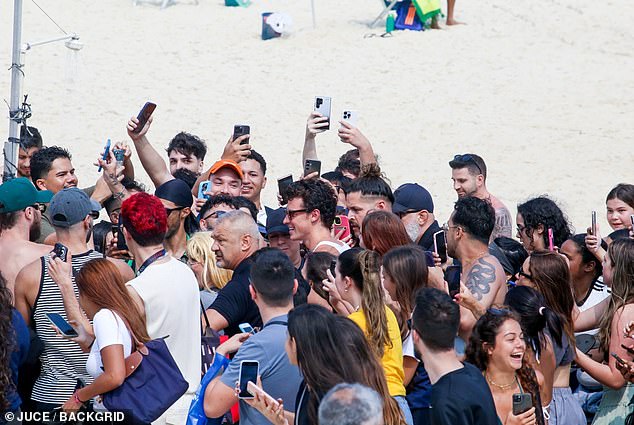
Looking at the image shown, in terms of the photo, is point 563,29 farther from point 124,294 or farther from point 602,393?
point 124,294

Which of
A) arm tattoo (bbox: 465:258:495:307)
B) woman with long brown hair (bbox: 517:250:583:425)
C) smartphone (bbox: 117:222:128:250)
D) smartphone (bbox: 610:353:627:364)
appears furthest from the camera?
smartphone (bbox: 117:222:128:250)

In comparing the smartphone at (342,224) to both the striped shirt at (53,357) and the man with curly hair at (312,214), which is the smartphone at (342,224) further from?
the striped shirt at (53,357)

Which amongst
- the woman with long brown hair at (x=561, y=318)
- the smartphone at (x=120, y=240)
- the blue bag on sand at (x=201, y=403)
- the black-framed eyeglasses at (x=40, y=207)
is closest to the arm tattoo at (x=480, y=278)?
the woman with long brown hair at (x=561, y=318)

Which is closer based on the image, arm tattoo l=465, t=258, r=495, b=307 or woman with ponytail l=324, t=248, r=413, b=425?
woman with ponytail l=324, t=248, r=413, b=425

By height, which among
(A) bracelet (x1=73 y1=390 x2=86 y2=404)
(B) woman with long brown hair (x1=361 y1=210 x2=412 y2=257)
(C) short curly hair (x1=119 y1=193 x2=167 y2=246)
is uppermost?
(C) short curly hair (x1=119 y1=193 x2=167 y2=246)

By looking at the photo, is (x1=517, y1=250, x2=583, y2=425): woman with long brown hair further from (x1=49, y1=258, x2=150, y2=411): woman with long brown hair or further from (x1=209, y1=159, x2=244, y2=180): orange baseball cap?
(x1=209, y1=159, x2=244, y2=180): orange baseball cap

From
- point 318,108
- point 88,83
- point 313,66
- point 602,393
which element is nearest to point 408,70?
point 313,66

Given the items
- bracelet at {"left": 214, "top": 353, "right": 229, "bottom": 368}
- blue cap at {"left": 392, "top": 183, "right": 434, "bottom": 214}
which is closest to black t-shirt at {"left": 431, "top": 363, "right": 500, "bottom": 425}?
bracelet at {"left": 214, "top": 353, "right": 229, "bottom": 368}

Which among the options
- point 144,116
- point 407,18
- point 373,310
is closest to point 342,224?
point 144,116

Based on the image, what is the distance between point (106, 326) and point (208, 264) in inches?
55.8

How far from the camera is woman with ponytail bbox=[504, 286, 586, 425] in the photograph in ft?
16.6

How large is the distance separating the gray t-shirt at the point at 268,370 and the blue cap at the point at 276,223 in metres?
2.19

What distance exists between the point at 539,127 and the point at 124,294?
12.3 metres

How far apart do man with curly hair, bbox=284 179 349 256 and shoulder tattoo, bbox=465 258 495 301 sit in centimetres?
77
